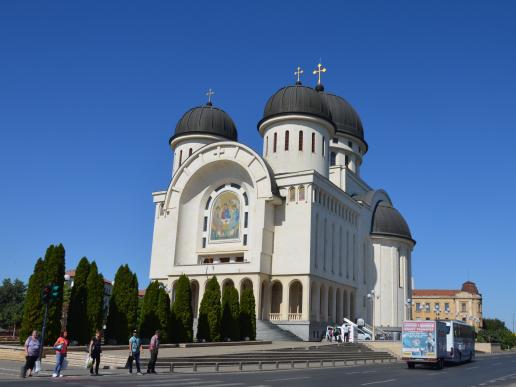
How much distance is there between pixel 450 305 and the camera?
343ft

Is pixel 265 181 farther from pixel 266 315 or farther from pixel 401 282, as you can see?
pixel 401 282

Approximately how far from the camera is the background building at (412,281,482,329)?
4063 inches

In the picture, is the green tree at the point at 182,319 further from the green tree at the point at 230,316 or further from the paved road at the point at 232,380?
the paved road at the point at 232,380

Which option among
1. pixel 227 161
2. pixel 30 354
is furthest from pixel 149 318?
pixel 227 161

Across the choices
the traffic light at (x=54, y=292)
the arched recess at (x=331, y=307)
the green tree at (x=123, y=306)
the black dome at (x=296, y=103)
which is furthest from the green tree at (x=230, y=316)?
the black dome at (x=296, y=103)

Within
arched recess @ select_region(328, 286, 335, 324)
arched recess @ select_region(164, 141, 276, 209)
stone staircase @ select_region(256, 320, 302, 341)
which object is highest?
arched recess @ select_region(164, 141, 276, 209)

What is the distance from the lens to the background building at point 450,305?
103 m

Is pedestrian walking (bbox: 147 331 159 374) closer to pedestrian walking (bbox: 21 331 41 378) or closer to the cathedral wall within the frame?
pedestrian walking (bbox: 21 331 41 378)

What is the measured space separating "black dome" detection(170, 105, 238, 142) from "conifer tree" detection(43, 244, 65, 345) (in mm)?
26197

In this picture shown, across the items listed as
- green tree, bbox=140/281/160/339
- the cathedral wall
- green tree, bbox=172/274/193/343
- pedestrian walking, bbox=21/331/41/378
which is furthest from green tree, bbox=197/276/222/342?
pedestrian walking, bbox=21/331/41/378

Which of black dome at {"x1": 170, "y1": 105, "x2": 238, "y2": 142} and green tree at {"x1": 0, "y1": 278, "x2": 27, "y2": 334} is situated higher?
black dome at {"x1": 170, "y1": 105, "x2": 238, "y2": 142}

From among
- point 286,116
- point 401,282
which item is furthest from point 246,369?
point 401,282

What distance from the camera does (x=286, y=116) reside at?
46.2 metres

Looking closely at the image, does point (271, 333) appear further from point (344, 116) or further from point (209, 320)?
point (344, 116)
